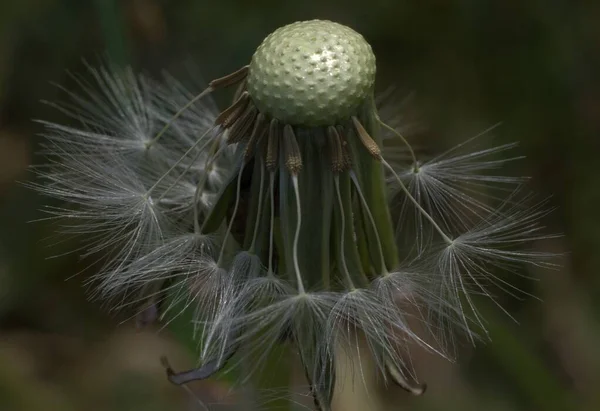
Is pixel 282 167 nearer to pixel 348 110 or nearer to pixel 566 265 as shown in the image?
pixel 348 110

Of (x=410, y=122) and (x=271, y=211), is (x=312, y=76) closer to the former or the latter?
(x=271, y=211)

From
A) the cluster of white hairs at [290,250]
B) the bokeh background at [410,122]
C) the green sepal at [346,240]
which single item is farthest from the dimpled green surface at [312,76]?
the bokeh background at [410,122]

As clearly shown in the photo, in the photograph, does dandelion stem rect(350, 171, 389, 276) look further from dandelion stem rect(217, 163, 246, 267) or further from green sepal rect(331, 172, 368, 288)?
dandelion stem rect(217, 163, 246, 267)

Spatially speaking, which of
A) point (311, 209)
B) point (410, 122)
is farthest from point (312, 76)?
point (410, 122)

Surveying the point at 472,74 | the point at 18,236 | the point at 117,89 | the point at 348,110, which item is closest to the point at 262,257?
the point at 348,110

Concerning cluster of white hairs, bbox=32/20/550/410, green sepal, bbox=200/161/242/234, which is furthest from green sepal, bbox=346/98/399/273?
green sepal, bbox=200/161/242/234

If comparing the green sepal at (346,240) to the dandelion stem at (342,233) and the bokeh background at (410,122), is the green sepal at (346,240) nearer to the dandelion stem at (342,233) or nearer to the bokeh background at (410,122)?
the dandelion stem at (342,233)
